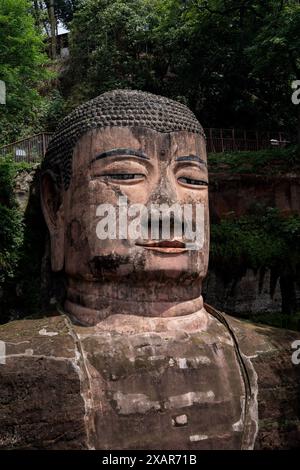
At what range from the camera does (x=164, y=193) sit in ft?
17.5

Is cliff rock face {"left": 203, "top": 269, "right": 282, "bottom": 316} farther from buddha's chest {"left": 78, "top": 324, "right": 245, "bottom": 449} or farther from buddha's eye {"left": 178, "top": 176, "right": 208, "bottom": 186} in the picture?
buddha's chest {"left": 78, "top": 324, "right": 245, "bottom": 449}

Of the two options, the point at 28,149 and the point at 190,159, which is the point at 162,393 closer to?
the point at 190,159

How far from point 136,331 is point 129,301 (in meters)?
0.34

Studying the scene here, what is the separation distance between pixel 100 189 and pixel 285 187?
862 cm

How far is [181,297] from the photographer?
5484 millimetres

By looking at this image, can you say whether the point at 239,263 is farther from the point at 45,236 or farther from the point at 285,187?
the point at 45,236

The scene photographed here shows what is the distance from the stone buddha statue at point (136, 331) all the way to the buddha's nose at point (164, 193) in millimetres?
14

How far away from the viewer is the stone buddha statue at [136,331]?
4551 millimetres

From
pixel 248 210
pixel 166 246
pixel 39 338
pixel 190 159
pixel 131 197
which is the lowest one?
pixel 39 338

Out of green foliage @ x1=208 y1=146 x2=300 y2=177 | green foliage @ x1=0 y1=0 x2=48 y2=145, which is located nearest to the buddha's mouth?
green foliage @ x1=208 y1=146 x2=300 y2=177

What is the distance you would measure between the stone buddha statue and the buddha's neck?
1 centimetres

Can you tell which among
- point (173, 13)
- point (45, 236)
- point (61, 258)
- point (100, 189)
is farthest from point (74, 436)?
point (173, 13)

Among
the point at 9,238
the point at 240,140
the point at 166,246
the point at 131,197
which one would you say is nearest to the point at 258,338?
the point at 166,246
